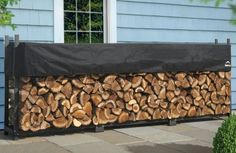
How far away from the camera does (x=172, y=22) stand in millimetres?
11117

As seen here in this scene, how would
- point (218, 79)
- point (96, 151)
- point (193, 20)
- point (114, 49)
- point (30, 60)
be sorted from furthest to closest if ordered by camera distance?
point (193, 20) → point (218, 79) → point (114, 49) → point (30, 60) → point (96, 151)

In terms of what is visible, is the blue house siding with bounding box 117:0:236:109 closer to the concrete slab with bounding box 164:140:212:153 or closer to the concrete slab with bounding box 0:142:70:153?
the concrete slab with bounding box 164:140:212:153

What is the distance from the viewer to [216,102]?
1031 cm

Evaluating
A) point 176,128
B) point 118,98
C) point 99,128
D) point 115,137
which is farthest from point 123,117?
point 176,128

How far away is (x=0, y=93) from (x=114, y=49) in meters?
2.22

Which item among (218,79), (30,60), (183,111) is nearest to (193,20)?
(218,79)

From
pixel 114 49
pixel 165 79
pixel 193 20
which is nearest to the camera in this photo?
pixel 114 49

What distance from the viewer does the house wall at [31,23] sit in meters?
9.15

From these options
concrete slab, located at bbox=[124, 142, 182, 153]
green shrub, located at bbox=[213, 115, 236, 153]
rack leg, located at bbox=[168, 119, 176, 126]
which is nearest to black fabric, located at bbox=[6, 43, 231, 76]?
rack leg, located at bbox=[168, 119, 176, 126]

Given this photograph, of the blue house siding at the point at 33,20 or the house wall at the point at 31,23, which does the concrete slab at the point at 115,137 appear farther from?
the blue house siding at the point at 33,20

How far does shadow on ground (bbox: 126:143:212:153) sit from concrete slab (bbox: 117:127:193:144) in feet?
1.08

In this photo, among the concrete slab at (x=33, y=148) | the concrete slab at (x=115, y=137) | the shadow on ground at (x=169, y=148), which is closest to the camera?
the concrete slab at (x=33, y=148)

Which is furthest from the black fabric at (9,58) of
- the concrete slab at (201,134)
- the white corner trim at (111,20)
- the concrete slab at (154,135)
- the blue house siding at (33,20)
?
the concrete slab at (201,134)

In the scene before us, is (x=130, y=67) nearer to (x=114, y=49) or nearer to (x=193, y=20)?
(x=114, y=49)
